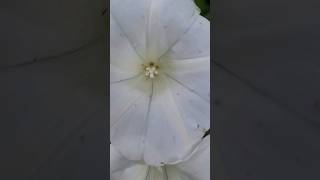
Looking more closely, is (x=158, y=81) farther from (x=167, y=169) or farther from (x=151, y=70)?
(x=167, y=169)

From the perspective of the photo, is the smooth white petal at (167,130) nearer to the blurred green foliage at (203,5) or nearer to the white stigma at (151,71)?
the white stigma at (151,71)

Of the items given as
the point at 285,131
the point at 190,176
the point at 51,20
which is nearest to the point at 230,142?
the point at 285,131

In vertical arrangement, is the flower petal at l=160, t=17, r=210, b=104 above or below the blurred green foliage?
below

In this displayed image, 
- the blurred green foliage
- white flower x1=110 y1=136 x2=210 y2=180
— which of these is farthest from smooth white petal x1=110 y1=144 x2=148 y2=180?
the blurred green foliage

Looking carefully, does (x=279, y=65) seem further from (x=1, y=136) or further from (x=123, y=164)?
(x=123, y=164)

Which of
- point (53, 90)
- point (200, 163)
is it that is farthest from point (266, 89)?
point (200, 163)

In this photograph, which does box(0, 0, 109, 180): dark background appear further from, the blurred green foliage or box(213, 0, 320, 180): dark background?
the blurred green foliage

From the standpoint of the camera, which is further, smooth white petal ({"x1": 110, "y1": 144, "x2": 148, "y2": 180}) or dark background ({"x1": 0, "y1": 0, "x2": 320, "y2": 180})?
smooth white petal ({"x1": 110, "y1": 144, "x2": 148, "y2": 180})
